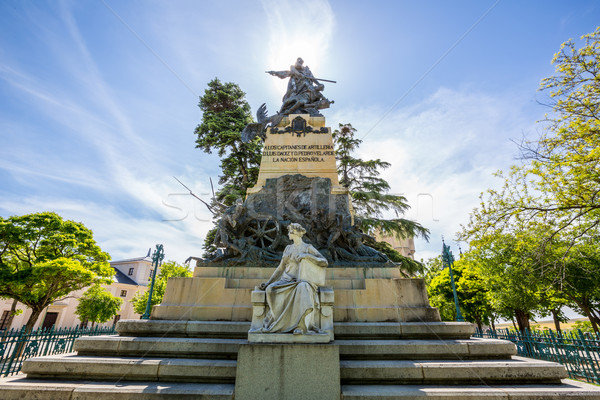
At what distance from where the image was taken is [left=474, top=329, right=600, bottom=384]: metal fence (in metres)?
6.50

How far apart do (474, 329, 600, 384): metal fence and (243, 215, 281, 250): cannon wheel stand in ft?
24.6

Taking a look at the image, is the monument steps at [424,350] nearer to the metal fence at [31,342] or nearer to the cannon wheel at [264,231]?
the cannon wheel at [264,231]

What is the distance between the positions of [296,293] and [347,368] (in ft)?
4.72

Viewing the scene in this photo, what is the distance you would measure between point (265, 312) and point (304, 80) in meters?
11.3

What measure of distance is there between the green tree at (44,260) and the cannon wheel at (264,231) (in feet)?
48.2

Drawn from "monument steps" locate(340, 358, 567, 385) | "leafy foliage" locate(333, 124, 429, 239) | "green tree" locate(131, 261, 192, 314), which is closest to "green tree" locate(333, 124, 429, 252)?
"leafy foliage" locate(333, 124, 429, 239)

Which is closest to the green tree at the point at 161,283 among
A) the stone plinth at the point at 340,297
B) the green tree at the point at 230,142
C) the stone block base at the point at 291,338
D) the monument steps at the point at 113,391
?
the green tree at the point at 230,142

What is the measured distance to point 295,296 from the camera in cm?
480

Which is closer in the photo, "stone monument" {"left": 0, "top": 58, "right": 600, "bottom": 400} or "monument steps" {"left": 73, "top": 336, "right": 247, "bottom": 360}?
"stone monument" {"left": 0, "top": 58, "right": 600, "bottom": 400}

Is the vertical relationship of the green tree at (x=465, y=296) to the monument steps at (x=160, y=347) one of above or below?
above

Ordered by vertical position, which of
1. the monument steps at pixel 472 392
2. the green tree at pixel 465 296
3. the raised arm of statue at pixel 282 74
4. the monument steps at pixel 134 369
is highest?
the raised arm of statue at pixel 282 74

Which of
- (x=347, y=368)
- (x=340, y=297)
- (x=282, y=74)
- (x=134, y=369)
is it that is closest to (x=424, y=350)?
(x=347, y=368)

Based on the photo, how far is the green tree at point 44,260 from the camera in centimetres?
1645

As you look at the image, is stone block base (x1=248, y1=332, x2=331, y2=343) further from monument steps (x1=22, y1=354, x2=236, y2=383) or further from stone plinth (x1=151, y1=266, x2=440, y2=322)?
stone plinth (x1=151, y1=266, x2=440, y2=322)
